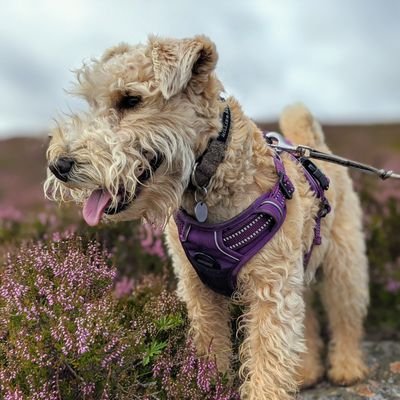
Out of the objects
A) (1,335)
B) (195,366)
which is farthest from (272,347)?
(1,335)

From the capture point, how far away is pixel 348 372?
4797mm

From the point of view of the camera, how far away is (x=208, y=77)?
10.6 feet

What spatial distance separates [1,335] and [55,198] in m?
0.81

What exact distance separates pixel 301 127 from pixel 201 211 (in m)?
2.15

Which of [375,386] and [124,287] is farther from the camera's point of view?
[124,287]

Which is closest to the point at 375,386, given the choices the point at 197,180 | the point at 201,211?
the point at 201,211

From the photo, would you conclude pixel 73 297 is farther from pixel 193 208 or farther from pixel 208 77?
pixel 208 77

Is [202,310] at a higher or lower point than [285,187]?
lower

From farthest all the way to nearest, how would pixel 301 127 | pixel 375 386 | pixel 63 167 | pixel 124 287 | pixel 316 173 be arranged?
pixel 301 127 < pixel 124 287 < pixel 375 386 < pixel 316 173 < pixel 63 167

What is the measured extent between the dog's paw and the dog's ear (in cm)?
285

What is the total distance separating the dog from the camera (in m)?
2.96

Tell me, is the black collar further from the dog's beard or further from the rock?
the rock

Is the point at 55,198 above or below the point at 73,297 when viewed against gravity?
above

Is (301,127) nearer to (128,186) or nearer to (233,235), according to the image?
(233,235)
